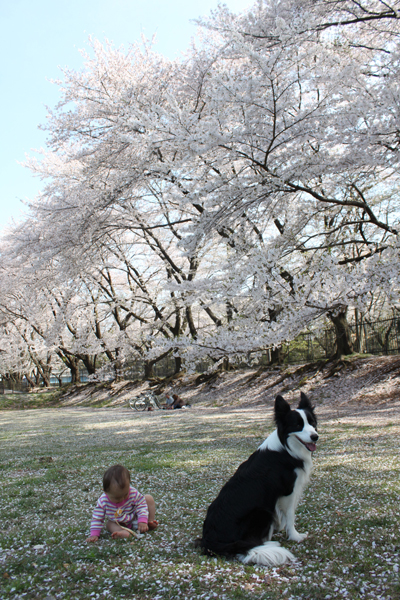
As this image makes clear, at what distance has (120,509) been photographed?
10.8ft

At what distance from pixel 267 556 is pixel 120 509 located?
131 cm

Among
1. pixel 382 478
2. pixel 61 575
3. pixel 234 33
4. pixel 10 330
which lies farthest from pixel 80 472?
pixel 10 330

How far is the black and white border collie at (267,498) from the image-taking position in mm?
2670

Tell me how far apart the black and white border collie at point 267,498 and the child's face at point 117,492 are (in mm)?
714

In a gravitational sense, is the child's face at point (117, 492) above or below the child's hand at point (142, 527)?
above

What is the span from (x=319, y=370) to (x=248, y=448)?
9920 mm

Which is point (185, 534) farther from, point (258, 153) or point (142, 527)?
point (258, 153)

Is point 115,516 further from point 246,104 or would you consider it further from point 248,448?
point 246,104

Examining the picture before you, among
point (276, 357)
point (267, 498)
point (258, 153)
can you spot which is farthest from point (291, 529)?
point (276, 357)

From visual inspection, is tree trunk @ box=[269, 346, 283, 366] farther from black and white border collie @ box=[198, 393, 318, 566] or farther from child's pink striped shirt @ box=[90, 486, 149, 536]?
black and white border collie @ box=[198, 393, 318, 566]

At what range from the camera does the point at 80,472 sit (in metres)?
5.46

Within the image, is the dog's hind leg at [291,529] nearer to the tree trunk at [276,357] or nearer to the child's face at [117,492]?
the child's face at [117,492]

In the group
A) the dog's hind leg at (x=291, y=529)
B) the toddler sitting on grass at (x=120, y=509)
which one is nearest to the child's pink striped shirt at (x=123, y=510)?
the toddler sitting on grass at (x=120, y=509)

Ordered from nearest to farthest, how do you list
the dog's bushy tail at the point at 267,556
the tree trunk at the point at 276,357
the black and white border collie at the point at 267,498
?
1. the dog's bushy tail at the point at 267,556
2. the black and white border collie at the point at 267,498
3. the tree trunk at the point at 276,357
